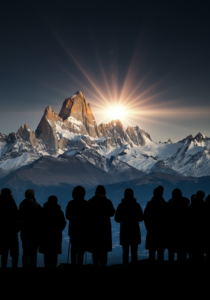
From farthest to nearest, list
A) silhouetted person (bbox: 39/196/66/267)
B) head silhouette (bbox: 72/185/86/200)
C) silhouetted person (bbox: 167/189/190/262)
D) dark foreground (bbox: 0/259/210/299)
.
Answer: silhouetted person (bbox: 167/189/190/262) < silhouetted person (bbox: 39/196/66/267) < head silhouette (bbox: 72/185/86/200) < dark foreground (bbox: 0/259/210/299)

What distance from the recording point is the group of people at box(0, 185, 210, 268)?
1076 cm

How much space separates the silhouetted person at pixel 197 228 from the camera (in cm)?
1132

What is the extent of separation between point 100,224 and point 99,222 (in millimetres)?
86

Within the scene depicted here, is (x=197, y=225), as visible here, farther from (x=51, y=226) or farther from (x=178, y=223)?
(x=51, y=226)

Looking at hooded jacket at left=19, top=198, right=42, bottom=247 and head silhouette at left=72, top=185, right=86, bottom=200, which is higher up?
head silhouette at left=72, top=185, right=86, bottom=200

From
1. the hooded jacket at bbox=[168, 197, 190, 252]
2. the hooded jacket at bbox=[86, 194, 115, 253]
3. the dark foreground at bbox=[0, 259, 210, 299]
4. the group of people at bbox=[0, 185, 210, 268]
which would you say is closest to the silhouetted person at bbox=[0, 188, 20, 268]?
the group of people at bbox=[0, 185, 210, 268]

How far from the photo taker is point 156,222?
11414mm

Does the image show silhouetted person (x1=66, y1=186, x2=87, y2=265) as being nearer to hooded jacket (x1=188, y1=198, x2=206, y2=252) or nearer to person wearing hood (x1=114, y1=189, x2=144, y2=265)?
person wearing hood (x1=114, y1=189, x2=144, y2=265)

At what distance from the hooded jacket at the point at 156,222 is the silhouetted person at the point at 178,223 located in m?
0.23

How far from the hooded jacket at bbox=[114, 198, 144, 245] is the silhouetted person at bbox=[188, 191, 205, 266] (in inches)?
80.8

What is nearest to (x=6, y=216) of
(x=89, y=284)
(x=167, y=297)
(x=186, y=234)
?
(x=89, y=284)

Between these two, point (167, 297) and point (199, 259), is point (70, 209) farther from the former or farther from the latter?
point (199, 259)

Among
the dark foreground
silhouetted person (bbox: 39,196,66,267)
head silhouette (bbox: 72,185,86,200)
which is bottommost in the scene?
the dark foreground

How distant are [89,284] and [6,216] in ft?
13.0
